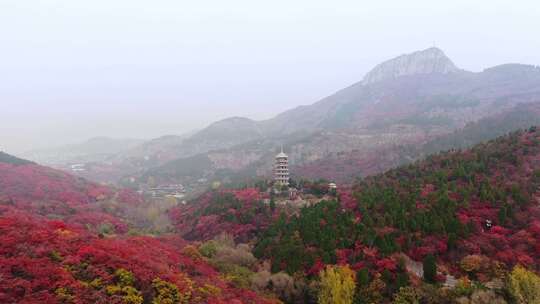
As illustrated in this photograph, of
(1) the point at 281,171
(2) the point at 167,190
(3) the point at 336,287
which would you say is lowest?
(2) the point at 167,190

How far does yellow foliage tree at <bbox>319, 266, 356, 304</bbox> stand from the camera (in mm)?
30422

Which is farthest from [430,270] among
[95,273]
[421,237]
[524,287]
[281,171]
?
[281,171]

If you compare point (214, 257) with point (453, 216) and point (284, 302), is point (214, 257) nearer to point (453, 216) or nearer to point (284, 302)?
point (284, 302)

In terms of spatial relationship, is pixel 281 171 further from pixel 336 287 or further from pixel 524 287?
pixel 524 287

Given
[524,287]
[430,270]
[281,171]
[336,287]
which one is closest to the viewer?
[524,287]

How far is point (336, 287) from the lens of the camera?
30516 millimetres

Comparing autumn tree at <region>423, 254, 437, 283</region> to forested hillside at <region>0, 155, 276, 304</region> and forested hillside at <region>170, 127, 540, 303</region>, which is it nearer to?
forested hillside at <region>170, 127, 540, 303</region>

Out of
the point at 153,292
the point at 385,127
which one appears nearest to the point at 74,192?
the point at 153,292

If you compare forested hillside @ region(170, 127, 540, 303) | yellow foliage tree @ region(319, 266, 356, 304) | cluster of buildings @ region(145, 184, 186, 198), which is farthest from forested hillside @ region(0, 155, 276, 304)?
cluster of buildings @ region(145, 184, 186, 198)

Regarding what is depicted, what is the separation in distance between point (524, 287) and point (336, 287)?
1393cm

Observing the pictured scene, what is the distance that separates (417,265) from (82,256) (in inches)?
1109

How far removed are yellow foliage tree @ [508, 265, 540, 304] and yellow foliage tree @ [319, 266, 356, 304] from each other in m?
11.7

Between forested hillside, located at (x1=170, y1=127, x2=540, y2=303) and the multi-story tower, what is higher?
the multi-story tower

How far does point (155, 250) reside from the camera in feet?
111
